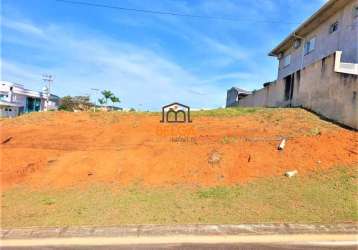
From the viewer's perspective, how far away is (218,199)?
6289 mm

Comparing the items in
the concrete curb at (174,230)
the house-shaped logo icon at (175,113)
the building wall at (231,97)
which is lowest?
the concrete curb at (174,230)

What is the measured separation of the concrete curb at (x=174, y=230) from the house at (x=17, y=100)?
137 ft

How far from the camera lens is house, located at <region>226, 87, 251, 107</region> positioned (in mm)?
28991

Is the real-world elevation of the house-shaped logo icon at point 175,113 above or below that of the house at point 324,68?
below

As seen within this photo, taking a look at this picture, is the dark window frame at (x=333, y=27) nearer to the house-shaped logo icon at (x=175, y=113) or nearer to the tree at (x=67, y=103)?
the house-shaped logo icon at (x=175, y=113)

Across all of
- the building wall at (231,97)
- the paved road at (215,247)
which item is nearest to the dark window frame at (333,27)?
the paved road at (215,247)

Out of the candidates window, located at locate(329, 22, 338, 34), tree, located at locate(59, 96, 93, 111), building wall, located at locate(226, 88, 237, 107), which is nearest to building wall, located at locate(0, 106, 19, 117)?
tree, located at locate(59, 96, 93, 111)

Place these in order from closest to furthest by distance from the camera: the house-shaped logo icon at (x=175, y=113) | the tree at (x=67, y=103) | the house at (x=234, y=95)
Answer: the house-shaped logo icon at (x=175, y=113)
the house at (x=234, y=95)
the tree at (x=67, y=103)

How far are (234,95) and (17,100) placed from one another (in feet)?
108

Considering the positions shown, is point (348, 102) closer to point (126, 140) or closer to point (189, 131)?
point (189, 131)

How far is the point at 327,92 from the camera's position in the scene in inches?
427

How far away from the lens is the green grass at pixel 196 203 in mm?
5383

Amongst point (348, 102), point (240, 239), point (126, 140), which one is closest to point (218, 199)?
point (240, 239)

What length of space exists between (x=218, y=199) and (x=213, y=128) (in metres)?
4.88
